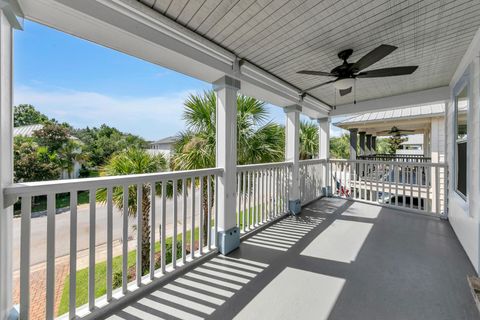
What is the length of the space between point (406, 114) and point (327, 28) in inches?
232

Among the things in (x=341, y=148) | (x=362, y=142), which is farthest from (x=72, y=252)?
(x=341, y=148)

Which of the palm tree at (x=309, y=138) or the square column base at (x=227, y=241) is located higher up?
the palm tree at (x=309, y=138)

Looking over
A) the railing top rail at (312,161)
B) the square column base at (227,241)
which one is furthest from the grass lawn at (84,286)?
the railing top rail at (312,161)

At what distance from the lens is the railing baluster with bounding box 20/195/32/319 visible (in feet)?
4.48

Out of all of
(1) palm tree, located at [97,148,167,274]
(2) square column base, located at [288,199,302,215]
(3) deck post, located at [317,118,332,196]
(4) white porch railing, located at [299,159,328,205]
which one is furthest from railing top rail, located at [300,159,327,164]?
(1) palm tree, located at [97,148,167,274]

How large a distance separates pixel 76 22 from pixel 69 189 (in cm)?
127

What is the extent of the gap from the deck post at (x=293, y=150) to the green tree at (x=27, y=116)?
3.78 metres

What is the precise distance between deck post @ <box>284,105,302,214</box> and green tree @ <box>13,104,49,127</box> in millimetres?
3777

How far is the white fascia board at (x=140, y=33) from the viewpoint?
155cm

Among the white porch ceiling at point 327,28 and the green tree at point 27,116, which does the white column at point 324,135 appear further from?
the green tree at point 27,116

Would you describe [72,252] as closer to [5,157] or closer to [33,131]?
[5,157]

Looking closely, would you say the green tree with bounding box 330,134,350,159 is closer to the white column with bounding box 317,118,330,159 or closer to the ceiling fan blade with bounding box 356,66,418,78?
the white column with bounding box 317,118,330,159

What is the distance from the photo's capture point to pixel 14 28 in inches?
55.0

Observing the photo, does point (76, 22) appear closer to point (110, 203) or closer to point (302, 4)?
point (110, 203)
